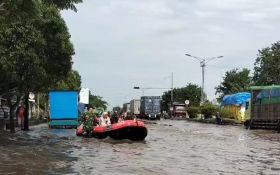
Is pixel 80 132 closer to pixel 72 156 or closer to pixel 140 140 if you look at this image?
pixel 140 140

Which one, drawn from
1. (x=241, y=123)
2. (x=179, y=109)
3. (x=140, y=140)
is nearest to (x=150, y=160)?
(x=140, y=140)

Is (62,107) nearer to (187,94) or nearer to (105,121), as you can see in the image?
(105,121)

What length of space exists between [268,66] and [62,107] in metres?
39.5

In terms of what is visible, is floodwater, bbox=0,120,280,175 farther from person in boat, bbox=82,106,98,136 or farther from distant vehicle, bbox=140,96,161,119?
distant vehicle, bbox=140,96,161,119

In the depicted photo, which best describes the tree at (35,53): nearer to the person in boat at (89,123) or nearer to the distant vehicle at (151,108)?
the person in boat at (89,123)

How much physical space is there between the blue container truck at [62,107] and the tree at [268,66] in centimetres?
3746

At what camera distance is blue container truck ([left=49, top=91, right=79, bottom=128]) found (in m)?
43.5

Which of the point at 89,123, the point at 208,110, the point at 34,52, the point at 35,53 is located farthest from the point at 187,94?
the point at 34,52

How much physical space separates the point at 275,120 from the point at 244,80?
62.7 metres

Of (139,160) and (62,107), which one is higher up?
(62,107)

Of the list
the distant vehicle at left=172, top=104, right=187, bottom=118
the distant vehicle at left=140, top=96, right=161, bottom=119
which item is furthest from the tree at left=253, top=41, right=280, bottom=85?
the distant vehicle at left=172, top=104, right=187, bottom=118

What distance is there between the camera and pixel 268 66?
75.9 meters

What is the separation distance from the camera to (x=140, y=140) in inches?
1134

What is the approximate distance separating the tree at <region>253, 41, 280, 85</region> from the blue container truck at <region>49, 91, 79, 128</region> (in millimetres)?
37458
